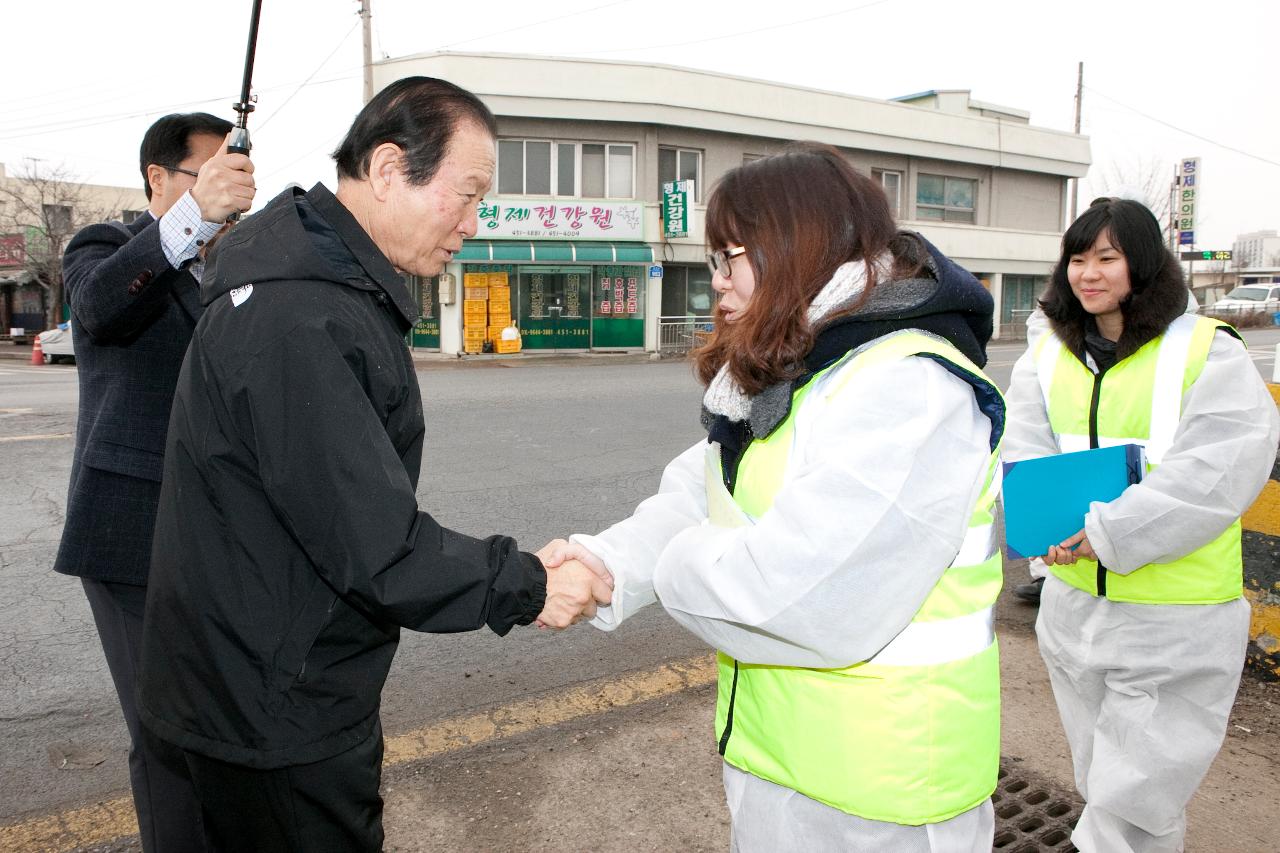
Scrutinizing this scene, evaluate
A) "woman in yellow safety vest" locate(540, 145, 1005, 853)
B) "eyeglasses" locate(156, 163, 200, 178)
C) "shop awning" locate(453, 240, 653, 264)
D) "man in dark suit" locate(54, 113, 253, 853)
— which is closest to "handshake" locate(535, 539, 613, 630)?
"woman in yellow safety vest" locate(540, 145, 1005, 853)

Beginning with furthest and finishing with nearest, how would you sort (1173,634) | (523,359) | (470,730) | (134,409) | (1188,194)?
(1188,194) → (523,359) → (470,730) → (1173,634) → (134,409)

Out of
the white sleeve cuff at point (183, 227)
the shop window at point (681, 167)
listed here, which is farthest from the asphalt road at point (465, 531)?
the shop window at point (681, 167)

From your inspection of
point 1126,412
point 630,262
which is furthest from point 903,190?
point 1126,412

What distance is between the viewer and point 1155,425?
274cm

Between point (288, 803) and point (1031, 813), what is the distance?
7.79 ft

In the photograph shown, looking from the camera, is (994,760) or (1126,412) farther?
(1126,412)

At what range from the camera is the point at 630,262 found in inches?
996

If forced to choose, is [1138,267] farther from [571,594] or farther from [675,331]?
[675,331]

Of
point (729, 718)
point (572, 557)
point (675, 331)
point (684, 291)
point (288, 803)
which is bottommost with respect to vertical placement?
point (288, 803)

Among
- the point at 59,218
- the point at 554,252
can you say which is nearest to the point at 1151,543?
the point at 554,252

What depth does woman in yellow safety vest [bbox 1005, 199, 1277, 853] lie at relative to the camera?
2.61 m

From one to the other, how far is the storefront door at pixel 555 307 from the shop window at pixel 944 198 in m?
11.7

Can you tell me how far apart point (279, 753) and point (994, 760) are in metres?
1.31

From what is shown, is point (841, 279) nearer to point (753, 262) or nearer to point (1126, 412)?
point (753, 262)
